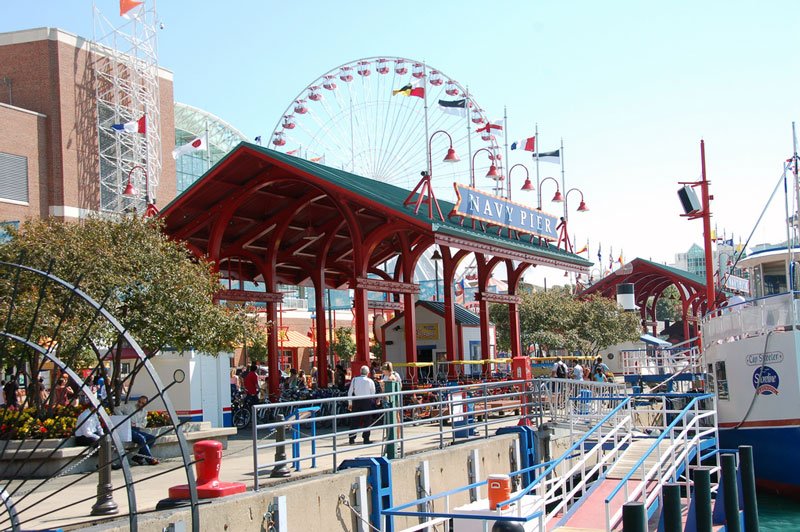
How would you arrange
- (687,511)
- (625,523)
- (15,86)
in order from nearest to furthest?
(625,523) < (687,511) < (15,86)

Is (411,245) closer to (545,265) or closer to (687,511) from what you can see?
(545,265)

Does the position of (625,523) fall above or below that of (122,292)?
below

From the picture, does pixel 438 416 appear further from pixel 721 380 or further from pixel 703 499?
pixel 703 499

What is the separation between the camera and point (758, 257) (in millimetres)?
22328

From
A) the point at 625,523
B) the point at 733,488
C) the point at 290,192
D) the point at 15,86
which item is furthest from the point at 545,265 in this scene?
the point at 15,86

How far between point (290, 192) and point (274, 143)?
1872 centimetres

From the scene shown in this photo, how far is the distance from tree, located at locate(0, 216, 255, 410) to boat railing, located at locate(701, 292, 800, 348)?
10186 mm

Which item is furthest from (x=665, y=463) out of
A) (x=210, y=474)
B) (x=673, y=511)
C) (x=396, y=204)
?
(x=396, y=204)

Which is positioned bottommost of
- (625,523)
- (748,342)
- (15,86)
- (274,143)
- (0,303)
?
(625,523)

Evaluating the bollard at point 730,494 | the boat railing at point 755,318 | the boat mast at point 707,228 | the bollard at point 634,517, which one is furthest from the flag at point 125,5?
the bollard at point 634,517

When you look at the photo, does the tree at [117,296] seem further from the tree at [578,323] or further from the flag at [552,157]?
the tree at [578,323]

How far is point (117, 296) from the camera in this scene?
17.8 meters

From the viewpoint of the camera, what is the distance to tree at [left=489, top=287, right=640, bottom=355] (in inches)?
2128

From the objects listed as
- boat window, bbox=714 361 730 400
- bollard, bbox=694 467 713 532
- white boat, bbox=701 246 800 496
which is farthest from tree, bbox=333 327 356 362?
bollard, bbox=694 467 713 532
